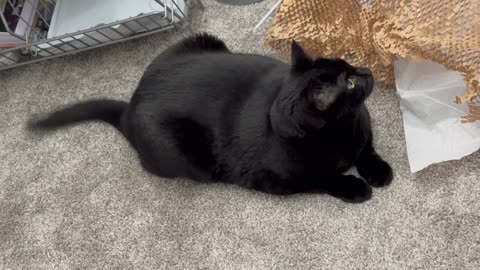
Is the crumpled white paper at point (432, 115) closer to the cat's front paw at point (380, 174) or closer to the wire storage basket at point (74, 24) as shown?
the cat's front paw at point (380, 174)

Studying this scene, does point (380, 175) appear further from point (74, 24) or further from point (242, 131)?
point (74, 24)

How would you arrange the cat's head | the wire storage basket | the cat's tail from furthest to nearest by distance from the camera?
1. the wire storage basket
2. the cat's tail
3. the cat's head

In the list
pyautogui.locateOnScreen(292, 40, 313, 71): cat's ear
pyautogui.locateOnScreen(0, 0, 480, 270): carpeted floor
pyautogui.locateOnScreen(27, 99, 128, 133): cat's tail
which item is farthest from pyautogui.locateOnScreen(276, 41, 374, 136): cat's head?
pyautogui.locateOnScreen(27, 99, 128, 133): cat's tail

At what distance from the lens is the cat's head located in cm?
72

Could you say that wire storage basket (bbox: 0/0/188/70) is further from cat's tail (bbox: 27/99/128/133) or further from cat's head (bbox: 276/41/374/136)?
cat's head (bbox: 276/41/374/136)

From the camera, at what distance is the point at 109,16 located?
117 centimetres

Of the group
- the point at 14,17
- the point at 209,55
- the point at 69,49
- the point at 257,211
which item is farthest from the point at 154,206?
the point at 14,17

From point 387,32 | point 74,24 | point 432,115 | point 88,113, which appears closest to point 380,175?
point 432,115

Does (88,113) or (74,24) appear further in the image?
(74,24)

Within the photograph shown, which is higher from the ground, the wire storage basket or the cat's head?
the cat's head

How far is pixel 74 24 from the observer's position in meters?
1.20

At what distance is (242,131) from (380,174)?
0.94 ft

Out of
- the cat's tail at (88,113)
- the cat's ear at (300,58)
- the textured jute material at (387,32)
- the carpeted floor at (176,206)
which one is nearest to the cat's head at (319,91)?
the cat's ear at (300,58)

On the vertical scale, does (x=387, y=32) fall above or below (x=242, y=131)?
above
